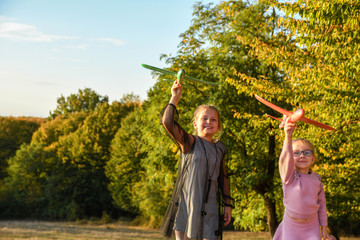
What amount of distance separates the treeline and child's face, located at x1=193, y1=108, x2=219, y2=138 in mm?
353

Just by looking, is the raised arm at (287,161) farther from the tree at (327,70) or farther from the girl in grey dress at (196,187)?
the tree at (327,70)

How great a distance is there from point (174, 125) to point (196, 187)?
59 centimetres

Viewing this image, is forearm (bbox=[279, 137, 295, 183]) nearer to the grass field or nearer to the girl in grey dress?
the girl in grey dress


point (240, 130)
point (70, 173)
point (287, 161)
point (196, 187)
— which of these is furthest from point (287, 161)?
point (70, 173)

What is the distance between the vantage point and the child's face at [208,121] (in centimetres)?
418

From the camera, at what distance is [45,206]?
39.6 m

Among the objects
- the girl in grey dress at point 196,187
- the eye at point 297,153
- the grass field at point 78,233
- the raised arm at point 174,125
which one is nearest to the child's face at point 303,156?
the eye at point 297,153

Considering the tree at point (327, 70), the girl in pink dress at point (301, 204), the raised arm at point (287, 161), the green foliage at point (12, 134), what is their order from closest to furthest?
the raised arm at point (287, 161) → the girl in pink dress at point (301, 204) → the tree at point (327, 70) → the green foliage at point (12, 134)

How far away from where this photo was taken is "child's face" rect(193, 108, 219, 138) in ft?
13.7

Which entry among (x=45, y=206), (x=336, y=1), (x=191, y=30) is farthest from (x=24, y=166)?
(x=336, y=1)

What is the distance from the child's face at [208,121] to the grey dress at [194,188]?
11 centimetres

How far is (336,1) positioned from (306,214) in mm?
4787

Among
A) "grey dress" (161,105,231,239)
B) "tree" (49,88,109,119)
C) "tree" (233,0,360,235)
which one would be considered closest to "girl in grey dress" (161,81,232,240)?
"grey dress" (161,105,231,239)

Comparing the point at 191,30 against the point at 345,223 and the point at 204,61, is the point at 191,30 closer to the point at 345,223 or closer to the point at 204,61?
the point at 204,61
